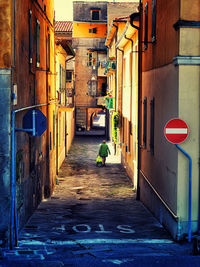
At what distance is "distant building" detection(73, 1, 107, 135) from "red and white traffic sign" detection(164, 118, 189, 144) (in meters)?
40.3

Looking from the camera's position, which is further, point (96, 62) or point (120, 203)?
point (96, 62)

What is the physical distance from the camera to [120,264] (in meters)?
8.12

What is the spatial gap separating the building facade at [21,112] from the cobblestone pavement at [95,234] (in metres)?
0.64

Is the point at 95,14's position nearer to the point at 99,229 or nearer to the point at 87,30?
the point at 87,30

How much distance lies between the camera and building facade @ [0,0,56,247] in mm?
9773

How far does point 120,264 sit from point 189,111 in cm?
365

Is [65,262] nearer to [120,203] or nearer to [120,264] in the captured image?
[120,264]

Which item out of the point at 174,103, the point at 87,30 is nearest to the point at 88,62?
the point at 87,30

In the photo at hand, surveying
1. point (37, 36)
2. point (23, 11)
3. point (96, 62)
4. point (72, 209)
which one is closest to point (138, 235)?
point (72, 209)

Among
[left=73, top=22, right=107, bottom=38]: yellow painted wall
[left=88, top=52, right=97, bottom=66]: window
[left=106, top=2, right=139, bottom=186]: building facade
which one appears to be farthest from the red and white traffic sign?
[left=73, top=22, right=107, bottom=38]: yellow painted wall

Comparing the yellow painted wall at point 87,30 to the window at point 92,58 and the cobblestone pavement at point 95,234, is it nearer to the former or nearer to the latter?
the window at point 92,58

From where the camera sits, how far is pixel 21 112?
11.4 m

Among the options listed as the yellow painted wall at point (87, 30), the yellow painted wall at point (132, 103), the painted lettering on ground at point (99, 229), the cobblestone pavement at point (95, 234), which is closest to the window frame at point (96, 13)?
the yellow painted wall at point (87, 30)

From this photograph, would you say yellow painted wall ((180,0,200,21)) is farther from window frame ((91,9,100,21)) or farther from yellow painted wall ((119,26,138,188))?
window frame ((91,9,100,21))
